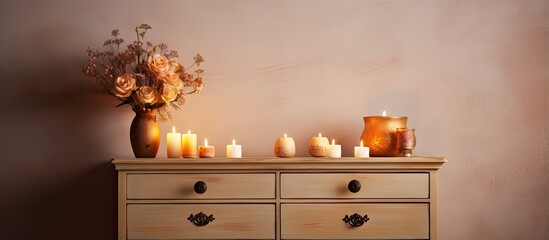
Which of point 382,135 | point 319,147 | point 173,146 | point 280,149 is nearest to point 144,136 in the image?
point 173,146

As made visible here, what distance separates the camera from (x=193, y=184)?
6.50 feet

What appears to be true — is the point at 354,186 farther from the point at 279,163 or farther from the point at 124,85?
the point at 124,85

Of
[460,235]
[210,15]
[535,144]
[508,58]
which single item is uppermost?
[210,15]

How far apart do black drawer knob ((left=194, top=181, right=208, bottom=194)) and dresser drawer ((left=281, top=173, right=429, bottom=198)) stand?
1.01 ft

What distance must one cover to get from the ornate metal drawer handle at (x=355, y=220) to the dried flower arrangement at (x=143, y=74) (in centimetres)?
85

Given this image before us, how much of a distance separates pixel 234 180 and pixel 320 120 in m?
0.64

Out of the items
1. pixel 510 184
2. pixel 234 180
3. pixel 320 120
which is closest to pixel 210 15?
pixel 320 120

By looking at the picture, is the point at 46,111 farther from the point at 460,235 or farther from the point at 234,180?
the point at 460,235

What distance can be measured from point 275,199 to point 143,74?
2.52ft

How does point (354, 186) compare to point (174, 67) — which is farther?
point (174, 67)

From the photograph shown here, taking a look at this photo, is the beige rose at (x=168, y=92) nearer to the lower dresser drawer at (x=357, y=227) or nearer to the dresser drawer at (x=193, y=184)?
the dresser drawer at (x=193, y=184)

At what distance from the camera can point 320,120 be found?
8.00 feet

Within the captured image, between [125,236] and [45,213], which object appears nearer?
[125,236]

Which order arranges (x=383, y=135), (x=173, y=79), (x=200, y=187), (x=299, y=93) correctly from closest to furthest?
(x=200, y=187)
(x=173, y=79)
(x=383, y=135)
(x=299, y=93)
